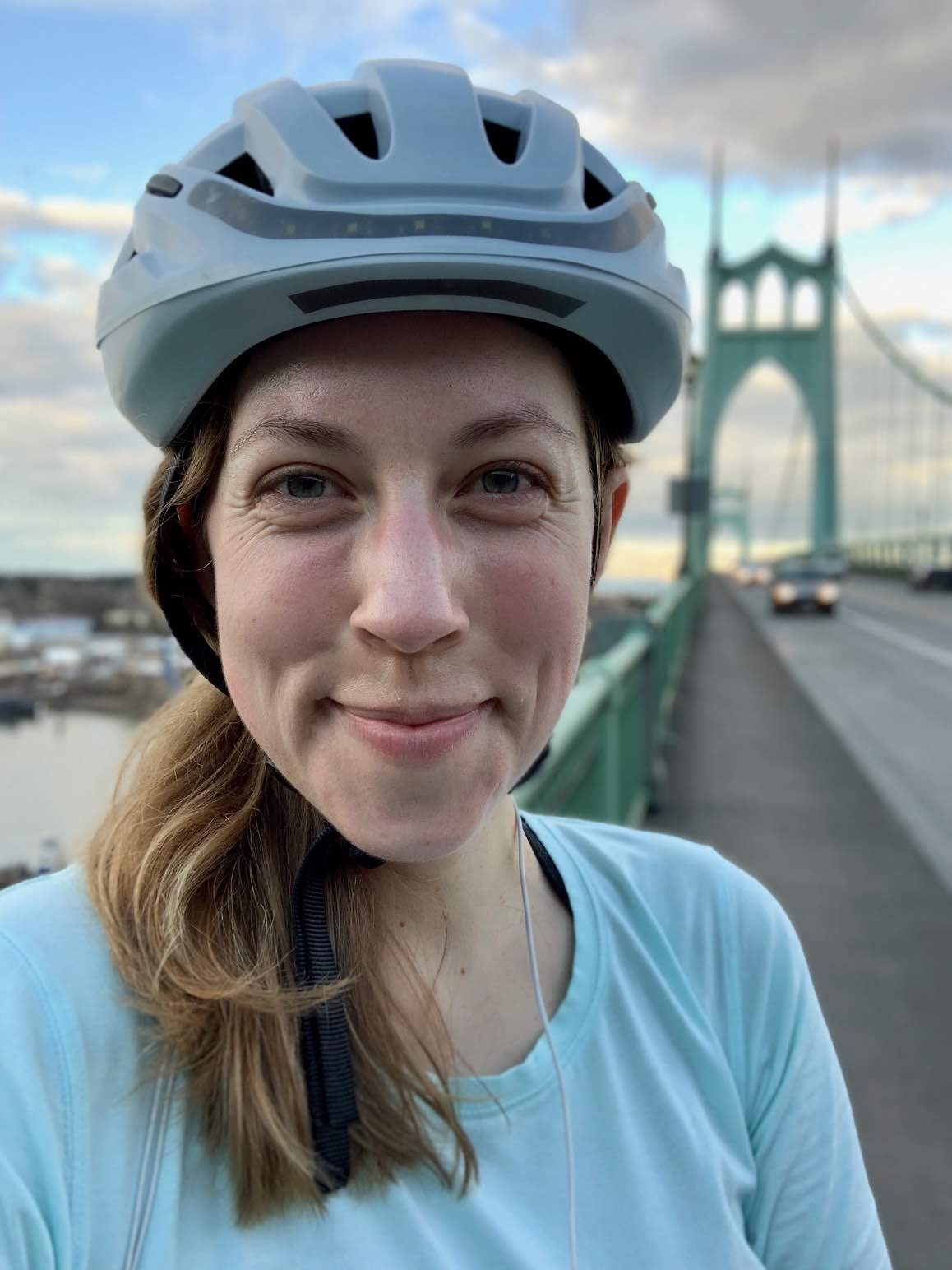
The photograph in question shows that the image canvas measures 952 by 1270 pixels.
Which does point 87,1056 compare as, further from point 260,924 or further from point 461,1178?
point 461,1178

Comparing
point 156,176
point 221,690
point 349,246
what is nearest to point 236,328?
point 349,246

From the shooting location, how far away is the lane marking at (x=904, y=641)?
61.1 ft

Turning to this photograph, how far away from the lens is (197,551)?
1.38 metres

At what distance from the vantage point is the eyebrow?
1135mm

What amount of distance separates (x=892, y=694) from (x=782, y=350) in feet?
147

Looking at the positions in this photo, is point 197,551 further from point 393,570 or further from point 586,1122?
point 586,1122

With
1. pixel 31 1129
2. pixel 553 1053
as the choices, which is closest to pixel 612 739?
pixel 553 1053

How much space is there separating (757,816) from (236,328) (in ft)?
22.9

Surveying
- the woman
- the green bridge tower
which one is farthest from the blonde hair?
the green bridge tower

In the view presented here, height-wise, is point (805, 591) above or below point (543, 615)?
below

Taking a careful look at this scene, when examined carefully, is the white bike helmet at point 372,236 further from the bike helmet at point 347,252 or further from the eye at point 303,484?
the eye at point 303,484

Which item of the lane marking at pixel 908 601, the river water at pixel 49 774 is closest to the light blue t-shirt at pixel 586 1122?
the river water at pixel 49 774

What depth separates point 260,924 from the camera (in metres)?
1.21

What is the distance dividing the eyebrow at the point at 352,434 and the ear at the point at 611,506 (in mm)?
240
